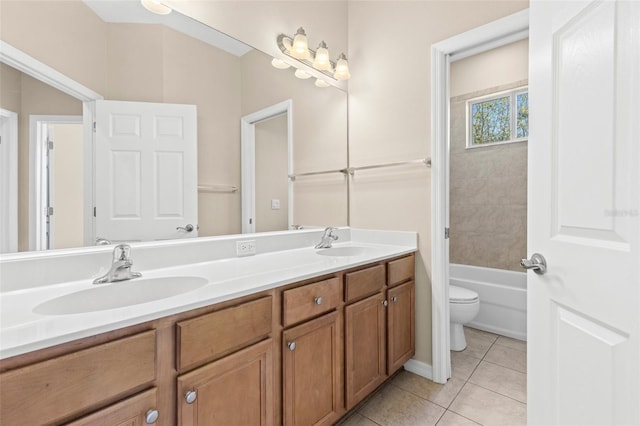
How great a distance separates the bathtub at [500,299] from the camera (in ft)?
8.10

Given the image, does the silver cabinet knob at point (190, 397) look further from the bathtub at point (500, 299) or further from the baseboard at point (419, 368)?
the bathtub at point (500, 299)

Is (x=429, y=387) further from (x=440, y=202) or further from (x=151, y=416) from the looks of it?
(x=151, y=416)

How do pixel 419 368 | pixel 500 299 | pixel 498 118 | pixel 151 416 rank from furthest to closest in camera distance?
pixel 498 118, pixel 500 299, pixel 419 368, pixel 151 416

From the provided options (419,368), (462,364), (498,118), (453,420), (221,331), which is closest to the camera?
(221,331)

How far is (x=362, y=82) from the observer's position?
226 cm

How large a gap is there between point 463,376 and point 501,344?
68 centimetres

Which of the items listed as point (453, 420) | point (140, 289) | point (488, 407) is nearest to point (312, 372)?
point (140, 289)

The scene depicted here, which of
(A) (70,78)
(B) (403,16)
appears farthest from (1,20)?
(B) (403,16)

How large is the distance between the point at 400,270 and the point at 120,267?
1.42 meters

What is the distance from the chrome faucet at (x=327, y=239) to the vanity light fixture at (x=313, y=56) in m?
1.10

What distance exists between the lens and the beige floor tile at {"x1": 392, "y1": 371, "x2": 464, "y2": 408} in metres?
1.69

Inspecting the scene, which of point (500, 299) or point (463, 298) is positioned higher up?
point (463, 298)

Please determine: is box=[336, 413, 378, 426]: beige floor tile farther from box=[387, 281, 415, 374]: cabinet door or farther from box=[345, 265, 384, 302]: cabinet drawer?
box=[345, 265, 384, 302]: cabinet drawer

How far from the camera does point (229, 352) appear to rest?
3.13 ft
